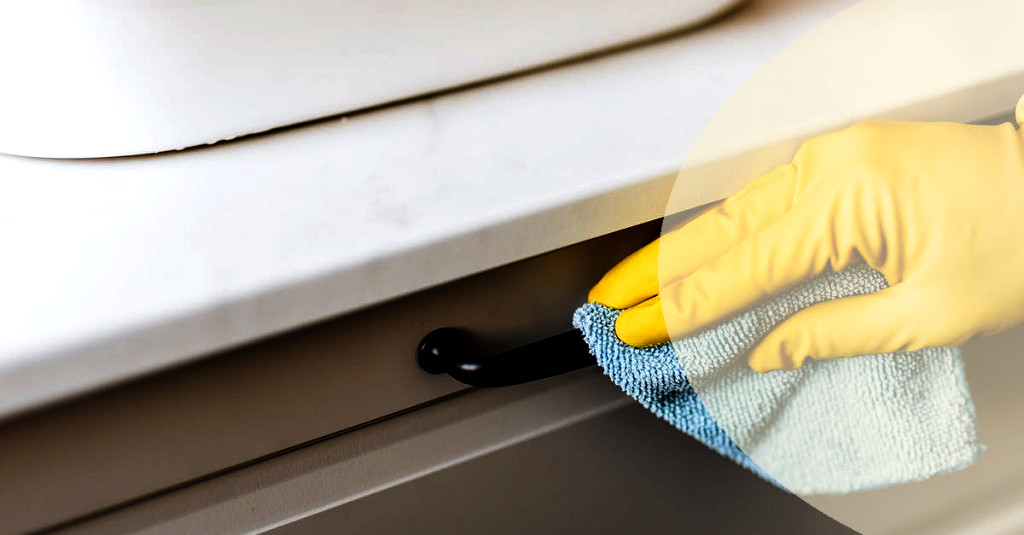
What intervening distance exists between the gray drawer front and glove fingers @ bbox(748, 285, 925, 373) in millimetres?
69

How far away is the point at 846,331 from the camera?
1.00ft

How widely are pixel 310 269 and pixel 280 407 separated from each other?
A: 0.22 feet

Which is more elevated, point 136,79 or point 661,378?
point 136,79

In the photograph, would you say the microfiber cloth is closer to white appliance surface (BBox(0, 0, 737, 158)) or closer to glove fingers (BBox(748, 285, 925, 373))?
glove fingers (BBox(748, 285, 925, 373))

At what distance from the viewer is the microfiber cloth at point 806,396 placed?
1.02 ft

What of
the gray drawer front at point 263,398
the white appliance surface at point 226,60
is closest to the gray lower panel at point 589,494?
the gray drawer front at point 263,398

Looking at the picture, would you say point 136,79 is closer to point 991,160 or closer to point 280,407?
A: point 280,407

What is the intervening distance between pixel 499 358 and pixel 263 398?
89 millimetres

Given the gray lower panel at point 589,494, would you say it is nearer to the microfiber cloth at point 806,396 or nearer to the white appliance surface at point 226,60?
the microfiber cloth at point 806,396

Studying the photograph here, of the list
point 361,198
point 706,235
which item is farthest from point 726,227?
point 361,198

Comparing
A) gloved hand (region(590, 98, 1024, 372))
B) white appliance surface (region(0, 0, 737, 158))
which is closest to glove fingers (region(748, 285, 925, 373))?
gloved hand (region(590, 98, 1024, 372))

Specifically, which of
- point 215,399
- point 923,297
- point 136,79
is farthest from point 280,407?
point 923,297

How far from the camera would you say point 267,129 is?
327 millimetres

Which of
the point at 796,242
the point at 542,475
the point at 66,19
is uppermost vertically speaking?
the point at 66,19
